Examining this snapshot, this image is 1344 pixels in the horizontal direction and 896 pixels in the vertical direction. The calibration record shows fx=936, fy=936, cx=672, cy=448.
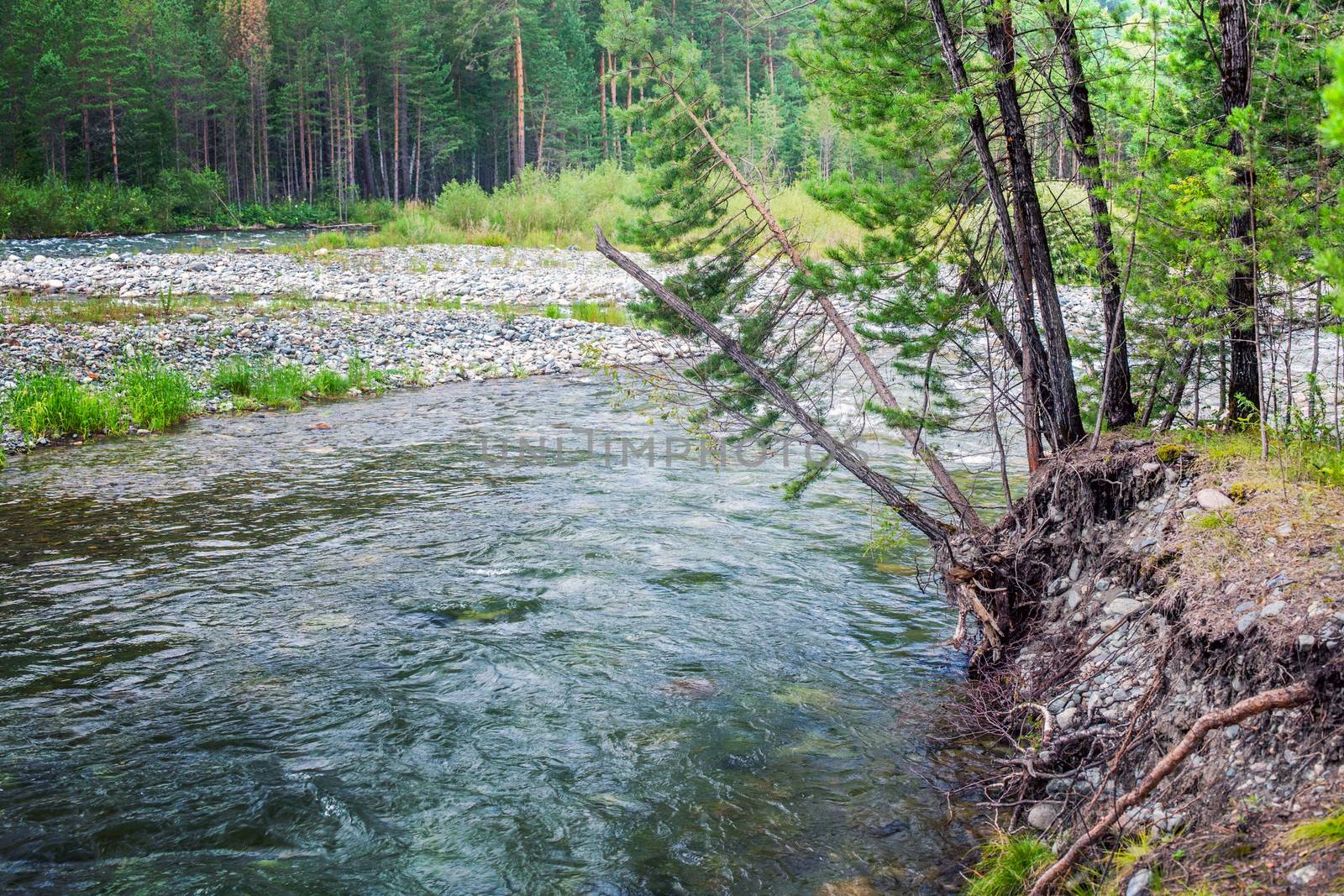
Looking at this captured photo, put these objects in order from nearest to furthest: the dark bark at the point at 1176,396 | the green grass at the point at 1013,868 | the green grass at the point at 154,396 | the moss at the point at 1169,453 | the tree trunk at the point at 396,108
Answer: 1. the green grass at the point at 1013,868
2. the moss at the point at 1169,453
3. the dark bark at the point at 1176,396
4. the green grass at the point at 154,396
5. the tree trunk at the point at 396,108

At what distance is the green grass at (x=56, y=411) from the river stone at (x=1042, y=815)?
11388 millimetres

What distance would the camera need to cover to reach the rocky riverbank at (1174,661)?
9.30 ft

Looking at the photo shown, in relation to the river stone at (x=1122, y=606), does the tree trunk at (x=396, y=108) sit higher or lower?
higher

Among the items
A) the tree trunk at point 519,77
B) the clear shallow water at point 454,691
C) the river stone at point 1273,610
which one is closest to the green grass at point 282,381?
the clear shallow water at point 454,691

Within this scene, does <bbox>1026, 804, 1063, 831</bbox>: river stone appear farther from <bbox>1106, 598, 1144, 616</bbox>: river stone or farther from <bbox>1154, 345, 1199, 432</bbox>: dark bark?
<bbox>1154, 345, 1199, 432</bbox>: dark bark

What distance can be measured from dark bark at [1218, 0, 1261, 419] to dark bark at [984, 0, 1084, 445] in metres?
0.87

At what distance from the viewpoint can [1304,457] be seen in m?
4.38

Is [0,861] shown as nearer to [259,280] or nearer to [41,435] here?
[41,435]

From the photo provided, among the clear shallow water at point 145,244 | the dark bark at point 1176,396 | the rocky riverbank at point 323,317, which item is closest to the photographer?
the dark bark at point 1176,396

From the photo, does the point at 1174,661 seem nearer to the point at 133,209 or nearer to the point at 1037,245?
the point at 1037,245

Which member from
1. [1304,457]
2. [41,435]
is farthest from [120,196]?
[1304,457]

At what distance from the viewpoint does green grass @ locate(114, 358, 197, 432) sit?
11.8m

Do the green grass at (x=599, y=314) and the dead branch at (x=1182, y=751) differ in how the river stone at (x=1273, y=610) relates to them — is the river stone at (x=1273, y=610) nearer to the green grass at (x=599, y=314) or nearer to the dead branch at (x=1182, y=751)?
the dead branch at (x=1182, y=751)

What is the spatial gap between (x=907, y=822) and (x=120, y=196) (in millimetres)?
47911
